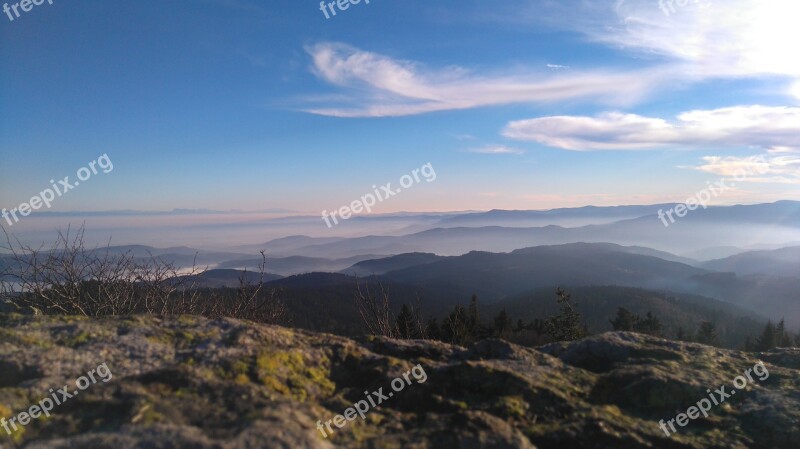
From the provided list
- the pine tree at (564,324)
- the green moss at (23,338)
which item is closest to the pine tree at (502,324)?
the pine tree at (564,324)

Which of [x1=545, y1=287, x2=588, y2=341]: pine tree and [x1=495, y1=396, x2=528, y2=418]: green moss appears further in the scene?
[x1=545, y1=287, x2=588, y2=341]: pine tree

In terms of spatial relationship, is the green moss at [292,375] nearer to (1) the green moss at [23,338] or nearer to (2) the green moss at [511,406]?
(2) the green moss at [511,406]

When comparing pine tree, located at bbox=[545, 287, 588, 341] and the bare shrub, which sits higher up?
the bare shrub

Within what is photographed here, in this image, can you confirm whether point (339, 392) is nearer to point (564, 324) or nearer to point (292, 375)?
point (292, 375)

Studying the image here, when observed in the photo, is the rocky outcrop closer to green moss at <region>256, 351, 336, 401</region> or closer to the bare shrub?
green moss at <region>256, 351, 336, 401</region>

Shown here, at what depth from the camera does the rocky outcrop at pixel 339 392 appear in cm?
316

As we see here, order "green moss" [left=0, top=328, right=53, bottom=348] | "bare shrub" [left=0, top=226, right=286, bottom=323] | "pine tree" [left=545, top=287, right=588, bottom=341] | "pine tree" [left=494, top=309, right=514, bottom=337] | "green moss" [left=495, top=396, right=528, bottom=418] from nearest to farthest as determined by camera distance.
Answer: "green moss" [left=495, top=396, right=528, bottom=418], "green moss" [left=0, top=328, right=53, bottom=348], "bare shrub" [left=0, top=226, right=286, bottom=323], "pine tree" [left=545, top=287, right=588, bottom=341], "pine tree" [left=494, top=309, right=514, bottom=337]

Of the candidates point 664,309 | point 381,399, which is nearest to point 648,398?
point 381,399

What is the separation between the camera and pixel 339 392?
13.9 ft

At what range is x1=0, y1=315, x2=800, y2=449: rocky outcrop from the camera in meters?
3.16

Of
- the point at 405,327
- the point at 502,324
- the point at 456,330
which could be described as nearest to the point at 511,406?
the point at 405,327

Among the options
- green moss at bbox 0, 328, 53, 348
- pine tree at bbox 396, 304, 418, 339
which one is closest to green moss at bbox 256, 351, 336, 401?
green moss at bbox 0, 328, 53, 348

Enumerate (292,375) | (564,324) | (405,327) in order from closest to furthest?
(292,375)
(405,327)
(564,324)

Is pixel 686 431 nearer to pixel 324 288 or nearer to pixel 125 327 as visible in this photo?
pixel 125 327
